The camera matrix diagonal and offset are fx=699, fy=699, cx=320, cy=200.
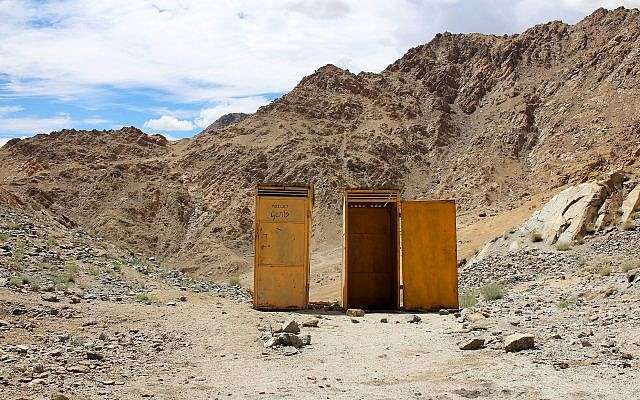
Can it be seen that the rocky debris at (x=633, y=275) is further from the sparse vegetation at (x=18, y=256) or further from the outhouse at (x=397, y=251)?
the sparse vegetation at (x=18, y=256)

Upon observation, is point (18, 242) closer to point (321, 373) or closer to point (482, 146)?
point (321, 373)

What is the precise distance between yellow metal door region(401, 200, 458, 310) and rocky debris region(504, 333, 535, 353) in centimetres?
578

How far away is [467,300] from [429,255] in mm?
2426

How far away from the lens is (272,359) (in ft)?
29.2

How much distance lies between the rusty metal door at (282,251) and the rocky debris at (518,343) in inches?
242

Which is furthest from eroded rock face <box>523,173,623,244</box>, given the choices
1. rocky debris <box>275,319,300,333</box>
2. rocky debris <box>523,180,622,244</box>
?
rocky debris <box>275,319,300,333</box>

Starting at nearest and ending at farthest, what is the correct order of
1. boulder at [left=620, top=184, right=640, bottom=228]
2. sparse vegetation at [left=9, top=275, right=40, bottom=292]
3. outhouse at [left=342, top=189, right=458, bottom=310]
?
1. sparse vegetation at [left=9, top=275, right=40, bottom=292]
2. outhouse at [left=342, top=189, right=458, bottom=310]
3. boulder at [left=620, top=184, right=640, bottom=228]

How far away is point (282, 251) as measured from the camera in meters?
14.5

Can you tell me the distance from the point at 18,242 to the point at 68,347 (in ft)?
29.8

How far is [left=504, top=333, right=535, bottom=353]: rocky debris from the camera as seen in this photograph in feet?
28.8

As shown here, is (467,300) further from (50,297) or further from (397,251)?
(50,297)

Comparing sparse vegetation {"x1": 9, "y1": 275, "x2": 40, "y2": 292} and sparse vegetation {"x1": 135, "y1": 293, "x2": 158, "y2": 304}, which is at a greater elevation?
sparse vegetation {"x1": 9, "y1": 275, "x2": 40, "y2": 292}

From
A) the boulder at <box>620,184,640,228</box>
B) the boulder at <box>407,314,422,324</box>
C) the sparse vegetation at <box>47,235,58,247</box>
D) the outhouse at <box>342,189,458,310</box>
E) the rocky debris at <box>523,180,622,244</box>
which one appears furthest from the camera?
the rocky debris at <box>523,180,622,244</box>

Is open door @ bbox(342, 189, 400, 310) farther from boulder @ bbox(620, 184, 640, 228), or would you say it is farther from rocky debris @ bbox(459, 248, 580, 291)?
boulder @ bbox(620, 184, 640, 228)
